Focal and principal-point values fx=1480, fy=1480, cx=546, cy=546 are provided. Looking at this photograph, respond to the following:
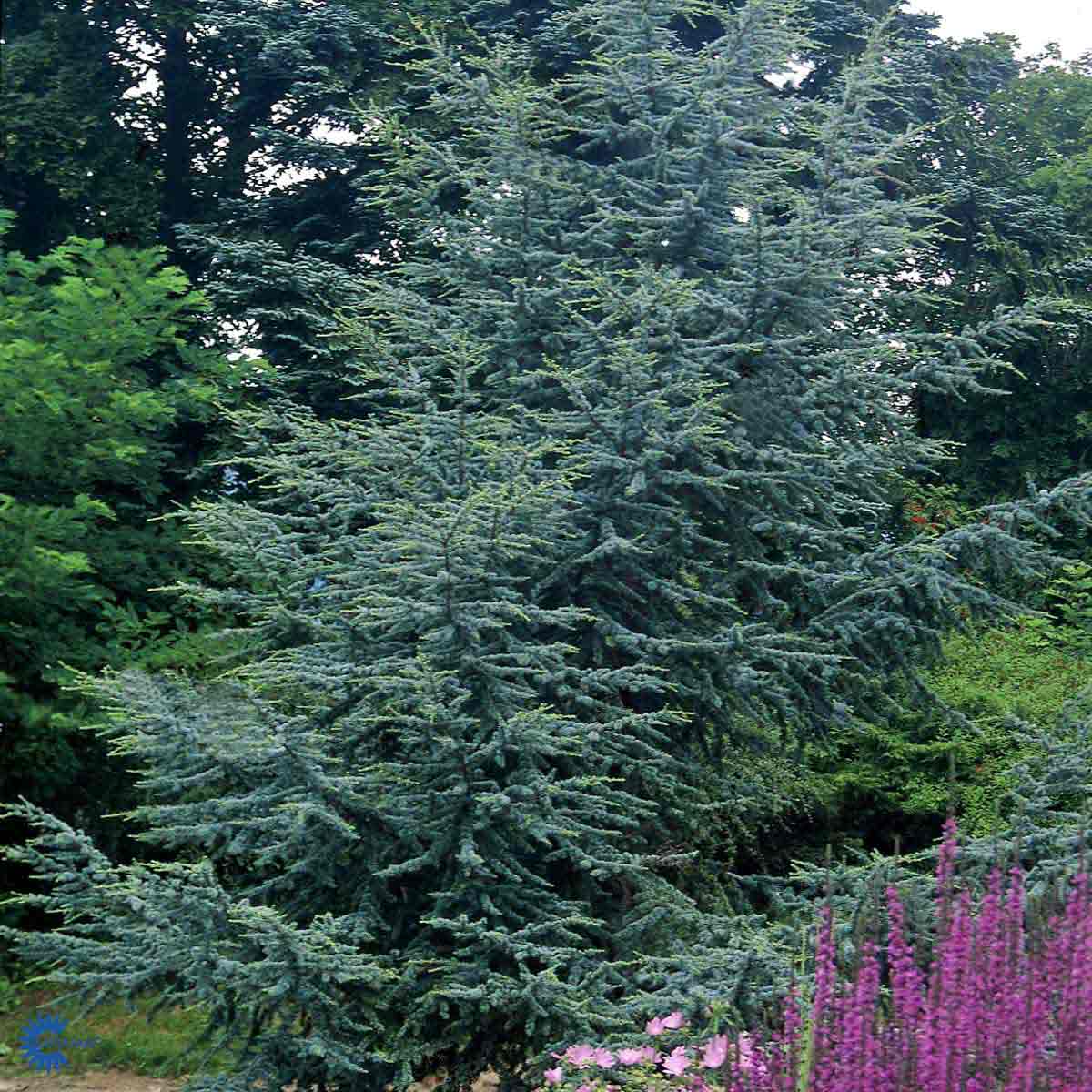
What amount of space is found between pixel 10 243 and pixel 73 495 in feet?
16.8

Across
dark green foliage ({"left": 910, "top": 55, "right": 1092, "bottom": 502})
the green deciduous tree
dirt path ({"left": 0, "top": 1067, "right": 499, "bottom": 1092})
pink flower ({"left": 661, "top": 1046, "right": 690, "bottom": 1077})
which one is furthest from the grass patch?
dark green foliage ({"left": 910, "top": 55, "right": 1092, "bottom": 502})

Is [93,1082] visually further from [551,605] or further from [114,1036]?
[551,605]

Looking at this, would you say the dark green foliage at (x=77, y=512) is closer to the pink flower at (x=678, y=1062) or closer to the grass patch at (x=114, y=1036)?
the grass patch at (x=114, y=1036)

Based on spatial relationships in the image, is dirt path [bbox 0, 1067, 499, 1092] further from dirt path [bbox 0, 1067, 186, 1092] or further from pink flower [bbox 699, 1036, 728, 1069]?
pink flower [bbox 699, 1036, 728, 1069]

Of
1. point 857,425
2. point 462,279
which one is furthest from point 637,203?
point 857,425

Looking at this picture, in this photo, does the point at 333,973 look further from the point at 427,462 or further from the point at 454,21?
the point at 454,21

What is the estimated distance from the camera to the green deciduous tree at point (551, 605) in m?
5.39

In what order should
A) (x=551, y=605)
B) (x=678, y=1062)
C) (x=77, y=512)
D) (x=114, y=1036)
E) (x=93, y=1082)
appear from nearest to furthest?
(x=678, y=1062) → (x=551, y=605) → (x=93, y=1082) → (x=77, y=512) → (x=114, y=1036)

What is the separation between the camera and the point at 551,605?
6445 mm

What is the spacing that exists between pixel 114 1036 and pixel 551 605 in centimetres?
434

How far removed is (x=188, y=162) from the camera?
14406 mm

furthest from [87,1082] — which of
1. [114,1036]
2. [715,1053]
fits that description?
[715,1053]

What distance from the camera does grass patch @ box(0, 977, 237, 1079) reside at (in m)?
8.37

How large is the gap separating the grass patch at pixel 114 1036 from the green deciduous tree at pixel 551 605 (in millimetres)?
2105
